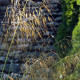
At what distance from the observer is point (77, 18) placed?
2.95 meters

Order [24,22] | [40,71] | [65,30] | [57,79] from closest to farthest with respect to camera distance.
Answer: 1. [24,22]
2. [57,79]
3. [40,71]
4. [65,30]

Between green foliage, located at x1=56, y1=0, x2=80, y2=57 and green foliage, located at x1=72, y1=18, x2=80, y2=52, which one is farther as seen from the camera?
green foliage, located at x1=56, y1=0, x2=80, y2=57

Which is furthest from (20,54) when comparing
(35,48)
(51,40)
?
(51,40)

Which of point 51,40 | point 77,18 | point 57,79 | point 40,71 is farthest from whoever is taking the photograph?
point 51,40

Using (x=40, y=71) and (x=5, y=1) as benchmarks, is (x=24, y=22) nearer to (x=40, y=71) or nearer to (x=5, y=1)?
(x=40, y=71)

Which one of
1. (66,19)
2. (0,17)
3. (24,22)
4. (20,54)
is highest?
(24,22)

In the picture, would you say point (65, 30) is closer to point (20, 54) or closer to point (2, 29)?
point (20, 54)

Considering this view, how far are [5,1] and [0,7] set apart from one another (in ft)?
0.61

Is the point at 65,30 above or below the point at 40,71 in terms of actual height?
above

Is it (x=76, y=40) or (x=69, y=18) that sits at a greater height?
(x=69, y=18)

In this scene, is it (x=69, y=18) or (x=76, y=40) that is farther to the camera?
(x=69, y=18)

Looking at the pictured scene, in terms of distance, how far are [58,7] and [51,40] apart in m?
0.74

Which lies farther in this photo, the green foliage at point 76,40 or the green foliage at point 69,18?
the green foliage at point 69,18

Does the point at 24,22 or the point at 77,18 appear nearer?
the point at 24,22
